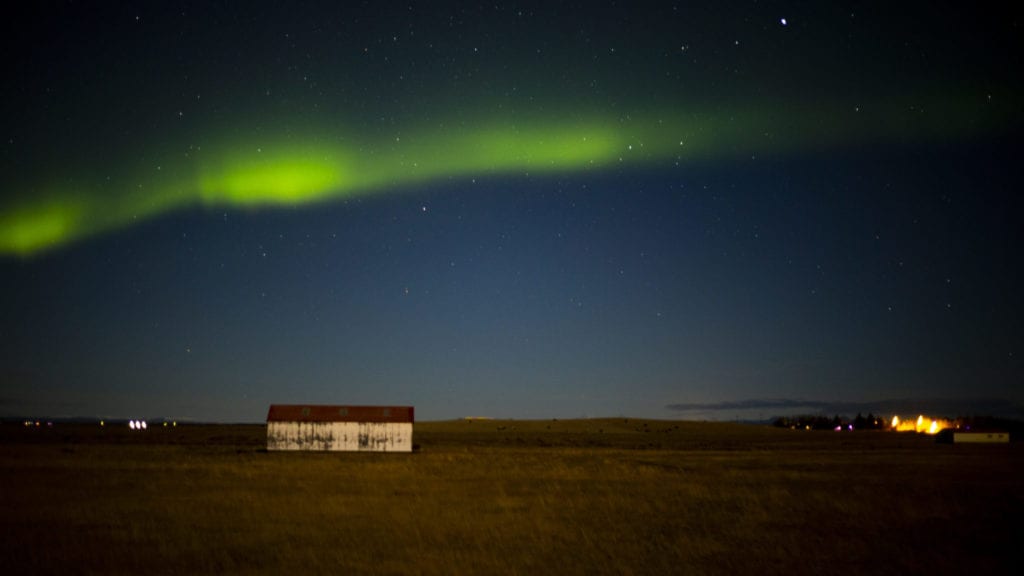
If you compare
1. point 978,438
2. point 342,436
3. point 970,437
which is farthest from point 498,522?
point 978,438

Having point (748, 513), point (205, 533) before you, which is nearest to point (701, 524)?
point (748, 513)

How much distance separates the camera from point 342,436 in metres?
57.6

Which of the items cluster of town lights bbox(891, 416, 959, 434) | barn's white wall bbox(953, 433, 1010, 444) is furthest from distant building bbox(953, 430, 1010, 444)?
cluster of town lights bbox(891, 416, 959, 434)

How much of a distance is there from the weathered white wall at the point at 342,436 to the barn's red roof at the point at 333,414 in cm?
31

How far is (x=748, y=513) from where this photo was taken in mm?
20906

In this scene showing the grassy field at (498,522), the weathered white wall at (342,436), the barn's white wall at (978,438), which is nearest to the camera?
the grassy field at (498,522)

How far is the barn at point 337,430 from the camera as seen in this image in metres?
57.1

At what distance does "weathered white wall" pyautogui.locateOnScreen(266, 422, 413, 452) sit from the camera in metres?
57.1

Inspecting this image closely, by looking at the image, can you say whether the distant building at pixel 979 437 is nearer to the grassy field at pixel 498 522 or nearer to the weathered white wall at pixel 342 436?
the grassy field at pixel 498 522

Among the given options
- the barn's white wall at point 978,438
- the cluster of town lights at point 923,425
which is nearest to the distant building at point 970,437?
the barn's white wall at point 978,438

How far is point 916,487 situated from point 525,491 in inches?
567

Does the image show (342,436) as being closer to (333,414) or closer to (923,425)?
(333,414)

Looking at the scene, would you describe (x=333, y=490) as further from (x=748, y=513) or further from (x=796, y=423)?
(x=796, y=423)

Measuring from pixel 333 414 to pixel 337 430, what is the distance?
1355 millimetres
